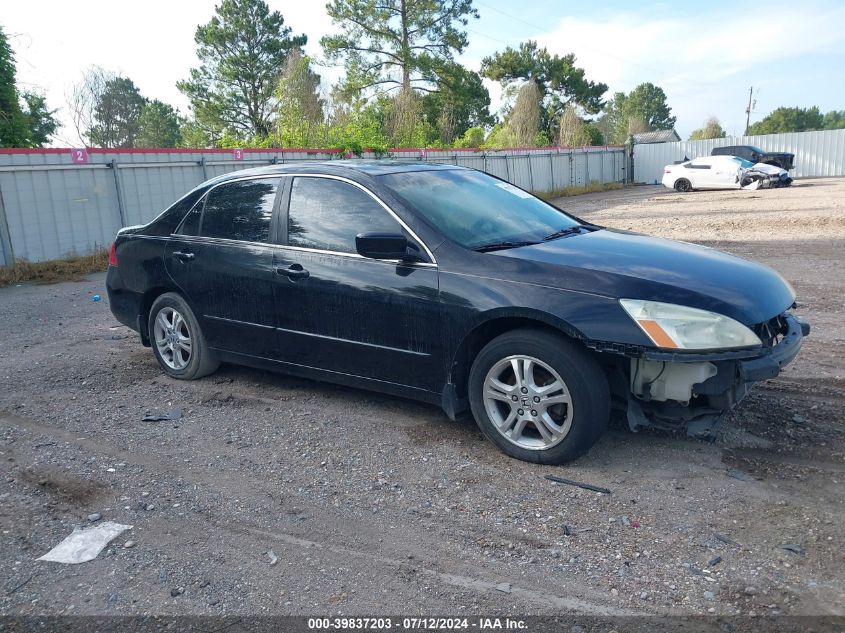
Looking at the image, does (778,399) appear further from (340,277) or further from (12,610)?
(12,610)

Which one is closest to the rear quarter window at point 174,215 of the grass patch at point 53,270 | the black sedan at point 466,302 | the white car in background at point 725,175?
the black sedan at point 466,302

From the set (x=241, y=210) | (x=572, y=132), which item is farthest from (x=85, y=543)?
(x=572, y=132)

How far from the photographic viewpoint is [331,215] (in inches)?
192

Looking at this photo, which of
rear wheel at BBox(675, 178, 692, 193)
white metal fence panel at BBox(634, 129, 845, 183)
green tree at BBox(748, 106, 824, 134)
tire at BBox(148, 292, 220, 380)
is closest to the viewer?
tire at BBox(148, 292, 220, 380)

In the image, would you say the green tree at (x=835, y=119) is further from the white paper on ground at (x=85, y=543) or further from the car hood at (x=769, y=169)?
the white paper on ground at (x=85, y=543)

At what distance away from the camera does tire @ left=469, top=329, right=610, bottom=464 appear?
12.6 feet

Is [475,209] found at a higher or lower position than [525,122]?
lower

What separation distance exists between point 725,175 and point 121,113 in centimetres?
5836

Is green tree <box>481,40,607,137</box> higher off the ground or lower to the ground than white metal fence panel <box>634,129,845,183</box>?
higher

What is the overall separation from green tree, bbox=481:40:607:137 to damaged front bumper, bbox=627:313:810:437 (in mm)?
54129

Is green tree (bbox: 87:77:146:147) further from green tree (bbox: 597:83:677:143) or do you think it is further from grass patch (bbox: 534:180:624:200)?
green tree (bbox: 597:83:677:143)

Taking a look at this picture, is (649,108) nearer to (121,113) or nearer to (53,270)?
(121,113)

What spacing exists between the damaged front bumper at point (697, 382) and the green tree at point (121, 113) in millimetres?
65307

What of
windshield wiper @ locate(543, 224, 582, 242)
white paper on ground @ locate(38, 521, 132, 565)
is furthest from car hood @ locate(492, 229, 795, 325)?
white paper on ground @ locate(38, 521, 132, 565)
